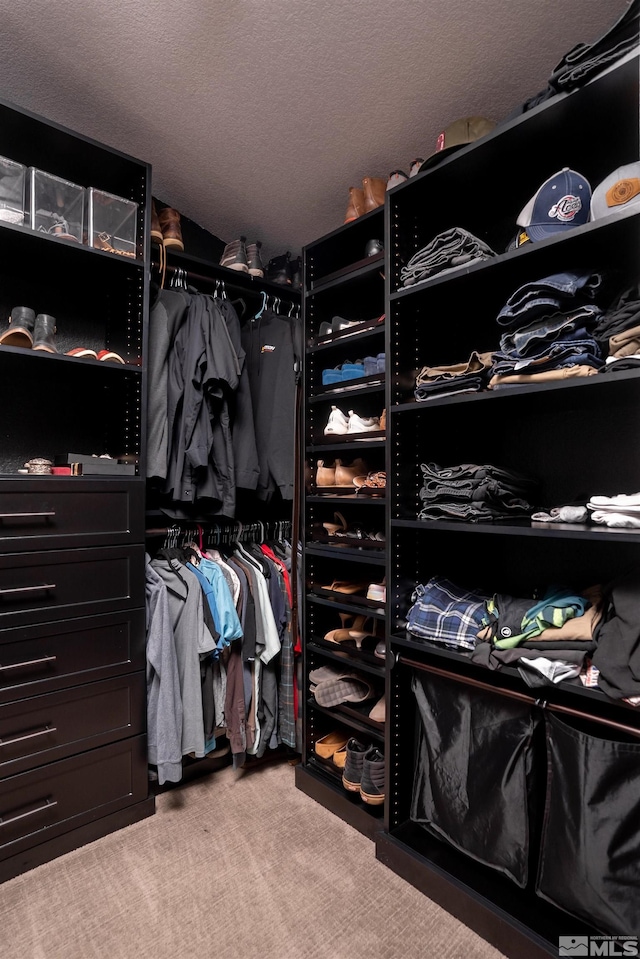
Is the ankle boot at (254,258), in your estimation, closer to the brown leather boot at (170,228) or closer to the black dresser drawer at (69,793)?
the brown leather boot at (170,228)

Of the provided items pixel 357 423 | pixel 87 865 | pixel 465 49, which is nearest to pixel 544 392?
pixel 357 423

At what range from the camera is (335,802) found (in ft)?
5.90

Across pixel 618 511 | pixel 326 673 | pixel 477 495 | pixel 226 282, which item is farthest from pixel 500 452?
pixel 226 282

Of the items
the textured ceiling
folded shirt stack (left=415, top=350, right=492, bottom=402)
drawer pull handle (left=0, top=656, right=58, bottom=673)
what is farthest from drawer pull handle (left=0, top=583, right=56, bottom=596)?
the textured ceiling

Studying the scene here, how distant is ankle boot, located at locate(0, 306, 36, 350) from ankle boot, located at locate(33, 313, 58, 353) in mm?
18

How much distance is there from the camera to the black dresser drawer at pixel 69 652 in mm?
1523

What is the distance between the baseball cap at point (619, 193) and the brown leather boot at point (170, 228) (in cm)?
152

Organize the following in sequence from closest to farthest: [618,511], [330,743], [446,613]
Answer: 1. [618,511]
2. [446,613]
3. [330,743]

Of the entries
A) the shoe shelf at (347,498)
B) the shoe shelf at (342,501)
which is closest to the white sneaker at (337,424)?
the shoe shelf at (342,501)

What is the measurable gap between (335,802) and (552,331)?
1.71 meters

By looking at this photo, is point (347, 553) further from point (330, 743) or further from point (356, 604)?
point (330, 743)

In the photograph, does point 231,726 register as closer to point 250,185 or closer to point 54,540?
point 54,540

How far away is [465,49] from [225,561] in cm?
191

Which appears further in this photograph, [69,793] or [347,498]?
[347,498]
